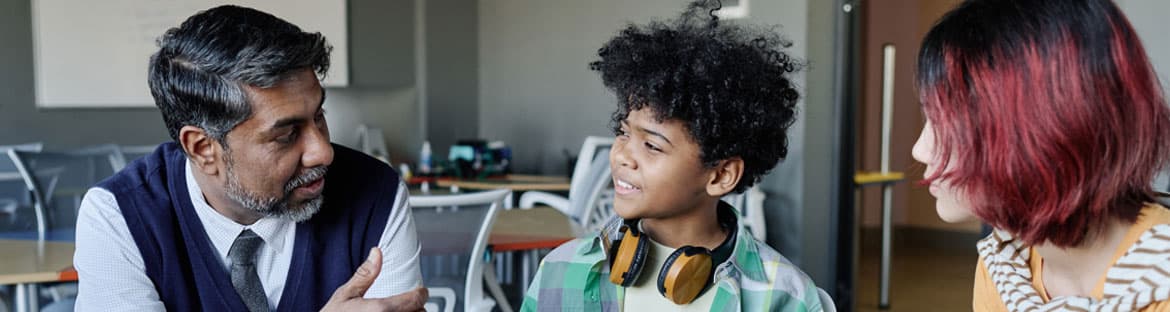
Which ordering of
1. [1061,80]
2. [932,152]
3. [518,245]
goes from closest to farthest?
[1061,80], [932,152], [518,245]

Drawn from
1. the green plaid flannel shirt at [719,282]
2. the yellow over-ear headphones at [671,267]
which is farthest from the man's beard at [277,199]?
the yellow over-ear headphones at [671,267]

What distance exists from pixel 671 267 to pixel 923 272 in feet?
15.7

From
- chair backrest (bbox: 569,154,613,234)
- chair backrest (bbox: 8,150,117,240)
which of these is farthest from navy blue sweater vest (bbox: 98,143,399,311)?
chair backrest (bbox: 8,150,117,240)

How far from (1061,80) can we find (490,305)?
2.10 m

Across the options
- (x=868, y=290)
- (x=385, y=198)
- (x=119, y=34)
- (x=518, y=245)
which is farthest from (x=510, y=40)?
(x=385, y=198)

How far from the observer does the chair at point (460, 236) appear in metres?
2.52

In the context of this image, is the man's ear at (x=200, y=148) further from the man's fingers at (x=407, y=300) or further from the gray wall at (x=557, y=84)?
the gray wall at (x=557, y=84)

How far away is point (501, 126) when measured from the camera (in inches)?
256

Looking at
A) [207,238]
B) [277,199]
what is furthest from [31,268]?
[277,199]

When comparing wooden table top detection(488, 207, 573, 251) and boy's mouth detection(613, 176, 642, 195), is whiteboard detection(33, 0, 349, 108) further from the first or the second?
boy's mouth detection(613, 176, 642, 195)

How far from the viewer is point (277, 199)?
1.50 m

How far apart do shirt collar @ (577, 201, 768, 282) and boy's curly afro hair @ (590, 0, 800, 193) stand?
3.5 inches

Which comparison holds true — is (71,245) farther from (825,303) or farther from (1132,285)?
(1132,285)

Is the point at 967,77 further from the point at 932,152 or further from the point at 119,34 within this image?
the point at 119,34
